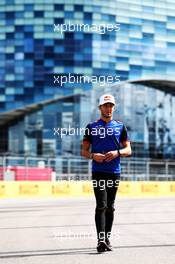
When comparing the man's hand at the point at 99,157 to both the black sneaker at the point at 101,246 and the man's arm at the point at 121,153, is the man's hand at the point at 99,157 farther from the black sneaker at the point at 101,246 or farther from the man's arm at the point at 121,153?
the black sneaker at the point at 101,246

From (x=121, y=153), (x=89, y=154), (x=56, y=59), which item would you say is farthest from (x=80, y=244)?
(x=56, y=59)

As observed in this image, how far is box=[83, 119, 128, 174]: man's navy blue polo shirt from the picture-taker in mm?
6844

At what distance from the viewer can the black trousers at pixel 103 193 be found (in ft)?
22.4

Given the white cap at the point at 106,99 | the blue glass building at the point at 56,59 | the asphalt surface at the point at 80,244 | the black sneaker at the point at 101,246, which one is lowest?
the asphalt surface at the point at 80,244

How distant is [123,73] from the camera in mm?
82625

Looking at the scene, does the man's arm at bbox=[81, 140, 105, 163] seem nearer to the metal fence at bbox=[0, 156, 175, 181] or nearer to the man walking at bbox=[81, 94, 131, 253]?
the man walking at bbox=[81, 94, 131, 253]

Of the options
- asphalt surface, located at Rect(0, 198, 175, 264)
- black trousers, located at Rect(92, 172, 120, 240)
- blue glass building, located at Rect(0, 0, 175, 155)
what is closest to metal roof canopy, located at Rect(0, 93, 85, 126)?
blue glass building, located at Rect(0, 0, 175, 155)

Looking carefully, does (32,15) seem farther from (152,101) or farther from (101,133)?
(101,133)

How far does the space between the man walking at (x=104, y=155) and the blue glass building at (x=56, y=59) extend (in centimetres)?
7225

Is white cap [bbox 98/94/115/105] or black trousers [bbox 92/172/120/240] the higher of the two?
white cap [bbox 98/94/115/105]

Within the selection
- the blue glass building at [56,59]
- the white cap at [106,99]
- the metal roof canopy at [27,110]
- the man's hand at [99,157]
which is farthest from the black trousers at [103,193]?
the metal roof canopy at [27,110]

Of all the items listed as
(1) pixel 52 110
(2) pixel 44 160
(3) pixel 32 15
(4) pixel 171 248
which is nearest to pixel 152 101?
(1) pixel 52 110

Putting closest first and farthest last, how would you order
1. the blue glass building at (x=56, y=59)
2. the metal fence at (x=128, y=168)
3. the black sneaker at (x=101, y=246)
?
the black sneaker at (x=101, y=246)
the metal fence at (x=128, y=168)
the blue glass building at (x=56, y=59)

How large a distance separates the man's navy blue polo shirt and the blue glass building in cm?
7227
